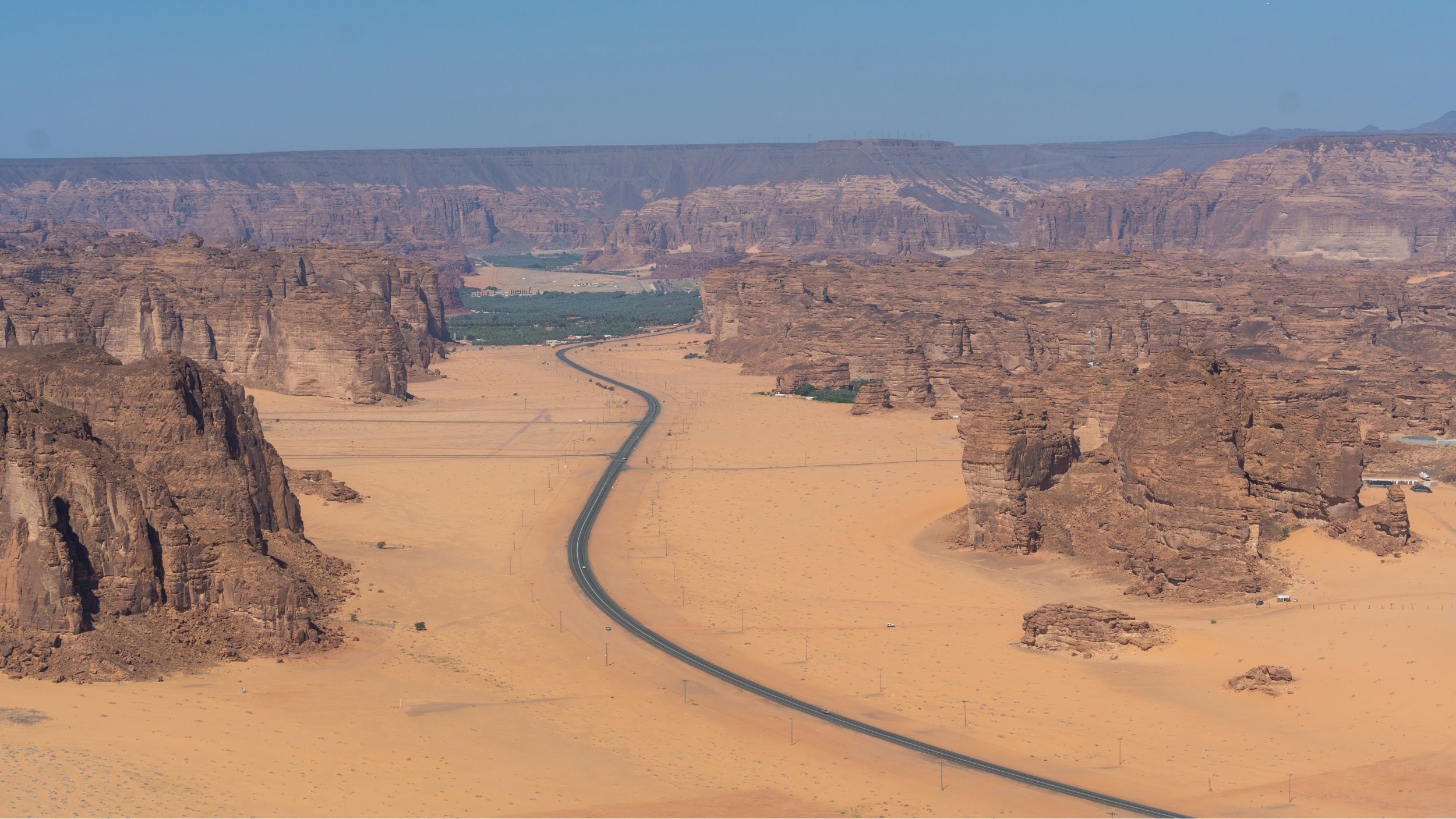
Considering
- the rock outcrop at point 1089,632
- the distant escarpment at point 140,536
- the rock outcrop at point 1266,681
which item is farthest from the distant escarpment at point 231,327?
the rock outcrop at point 1266,681

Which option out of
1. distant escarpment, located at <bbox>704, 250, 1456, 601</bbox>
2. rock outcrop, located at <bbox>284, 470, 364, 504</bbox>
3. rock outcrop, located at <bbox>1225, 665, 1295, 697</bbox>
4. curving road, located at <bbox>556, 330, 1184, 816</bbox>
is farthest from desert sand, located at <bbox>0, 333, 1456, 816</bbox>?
distant escarpment, located at <bbox>704, 250, 1456, 601</bbox>

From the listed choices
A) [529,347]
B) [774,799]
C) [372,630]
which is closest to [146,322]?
[529,347]

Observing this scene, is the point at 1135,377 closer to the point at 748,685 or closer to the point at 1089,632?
the point at 1089,632

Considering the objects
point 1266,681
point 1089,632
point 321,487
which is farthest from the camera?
point 321,487

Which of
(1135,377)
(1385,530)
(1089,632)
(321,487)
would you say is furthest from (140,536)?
(1135,377)

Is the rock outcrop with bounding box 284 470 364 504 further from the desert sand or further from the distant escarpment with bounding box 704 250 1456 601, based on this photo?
the distant escarpment with bounding box 704 250 1456 601
